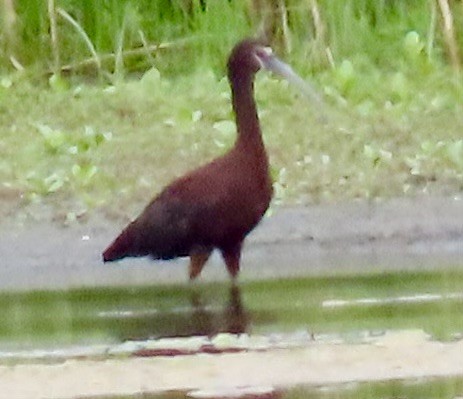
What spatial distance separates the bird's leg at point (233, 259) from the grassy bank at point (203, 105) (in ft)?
4.68

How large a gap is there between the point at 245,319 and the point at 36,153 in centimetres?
358

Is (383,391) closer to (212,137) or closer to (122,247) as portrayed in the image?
(122,247)

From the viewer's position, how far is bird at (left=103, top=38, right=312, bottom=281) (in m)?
8.02

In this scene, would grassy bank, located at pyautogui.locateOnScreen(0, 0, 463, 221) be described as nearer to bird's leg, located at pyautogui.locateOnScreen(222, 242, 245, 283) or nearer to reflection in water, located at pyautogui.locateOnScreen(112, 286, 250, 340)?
bird's leg, located at pyautogui.locateOnScreen(222, 242, 245, 283)

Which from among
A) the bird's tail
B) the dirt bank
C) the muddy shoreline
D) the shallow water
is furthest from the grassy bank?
the dirt bank

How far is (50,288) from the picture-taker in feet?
28.0

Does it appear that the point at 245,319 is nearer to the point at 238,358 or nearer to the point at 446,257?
the point at 238,358

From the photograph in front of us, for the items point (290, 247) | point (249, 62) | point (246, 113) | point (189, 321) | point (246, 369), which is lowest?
point (290, 247)

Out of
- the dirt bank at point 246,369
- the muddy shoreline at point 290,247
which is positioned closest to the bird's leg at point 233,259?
the muddy shoreline at point 290,247

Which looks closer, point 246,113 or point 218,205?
point 218,205

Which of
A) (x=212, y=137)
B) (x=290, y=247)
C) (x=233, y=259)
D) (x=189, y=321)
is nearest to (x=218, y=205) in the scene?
(x=233, y=259)

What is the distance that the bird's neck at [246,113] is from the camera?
8273 mm

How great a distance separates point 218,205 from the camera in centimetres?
805

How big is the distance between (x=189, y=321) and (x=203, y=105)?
420 centimetres
